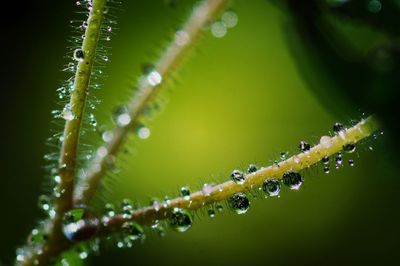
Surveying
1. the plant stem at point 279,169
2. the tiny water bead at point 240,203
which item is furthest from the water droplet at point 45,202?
the tiny water bead at point 240,203

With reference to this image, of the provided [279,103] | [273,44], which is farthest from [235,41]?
[279,103]

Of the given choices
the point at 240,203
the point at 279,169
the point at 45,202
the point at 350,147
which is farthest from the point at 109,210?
the point at 350,147

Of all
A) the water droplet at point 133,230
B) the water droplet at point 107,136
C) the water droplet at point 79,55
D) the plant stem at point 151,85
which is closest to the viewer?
the water droplet at point 79,55

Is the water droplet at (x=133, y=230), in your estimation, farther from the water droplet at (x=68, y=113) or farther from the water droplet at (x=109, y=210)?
the water droplet at (x=68, y=113)

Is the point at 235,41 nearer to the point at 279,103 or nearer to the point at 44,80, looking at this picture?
the point at 279,103

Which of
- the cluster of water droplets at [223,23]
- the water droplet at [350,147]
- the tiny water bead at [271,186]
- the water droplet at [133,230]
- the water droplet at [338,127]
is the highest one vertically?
the cluster of water droplets at [223,23]

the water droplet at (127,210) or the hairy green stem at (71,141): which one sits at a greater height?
the hairy green stem at (71,141)

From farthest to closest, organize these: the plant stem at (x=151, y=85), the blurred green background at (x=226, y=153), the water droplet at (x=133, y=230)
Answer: the blurred green background at (x=226, y=153) < the plant stem at (x=151, y=85) < the water droplet at (x=133, y=230)

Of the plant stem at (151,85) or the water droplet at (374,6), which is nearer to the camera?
the water droplet at (374,6)
